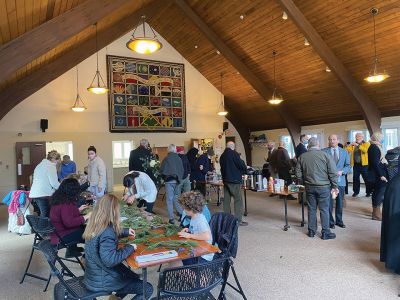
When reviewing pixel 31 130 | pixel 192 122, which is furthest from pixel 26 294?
pixel 192 122

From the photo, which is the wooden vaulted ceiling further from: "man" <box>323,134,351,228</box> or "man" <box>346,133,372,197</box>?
"man" <box>323,134,351,228</box>

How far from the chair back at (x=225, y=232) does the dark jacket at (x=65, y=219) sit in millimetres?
1471

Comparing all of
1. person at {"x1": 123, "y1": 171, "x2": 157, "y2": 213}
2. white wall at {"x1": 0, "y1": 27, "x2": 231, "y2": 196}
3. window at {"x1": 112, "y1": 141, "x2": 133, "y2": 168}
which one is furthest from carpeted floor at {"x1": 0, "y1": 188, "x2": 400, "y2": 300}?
window at {"x1": 112, "y1": 141, "x2": 133, "y2": 168}

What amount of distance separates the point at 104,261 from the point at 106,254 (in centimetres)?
5

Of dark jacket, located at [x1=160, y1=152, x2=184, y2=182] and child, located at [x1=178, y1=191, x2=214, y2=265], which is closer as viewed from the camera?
child, located at [x1=178, y1=191, x2=214, y2=265]

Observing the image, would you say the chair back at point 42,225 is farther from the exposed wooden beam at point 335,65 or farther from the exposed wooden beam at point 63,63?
the exposed wooden beam at point 63,63

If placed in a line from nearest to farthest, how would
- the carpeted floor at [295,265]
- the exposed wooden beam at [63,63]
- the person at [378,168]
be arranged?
1. the carpeted floor at [295,265]
2. the person at [378,168]
3. the exposed wooden beam at [63,63]

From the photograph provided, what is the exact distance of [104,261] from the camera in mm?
2156

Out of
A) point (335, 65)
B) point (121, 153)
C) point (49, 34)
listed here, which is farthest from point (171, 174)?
point (121, 153)

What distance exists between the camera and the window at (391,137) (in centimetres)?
967

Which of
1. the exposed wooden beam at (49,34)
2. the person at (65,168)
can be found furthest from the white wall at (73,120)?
the exposed wooden beam at (49,34)

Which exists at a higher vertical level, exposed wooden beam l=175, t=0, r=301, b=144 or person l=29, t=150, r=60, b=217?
exposed wooden beam l=175, t=0, r=301, b=144

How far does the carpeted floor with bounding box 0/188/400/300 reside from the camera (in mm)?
3133

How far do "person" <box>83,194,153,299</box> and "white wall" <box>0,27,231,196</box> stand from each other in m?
8.91
